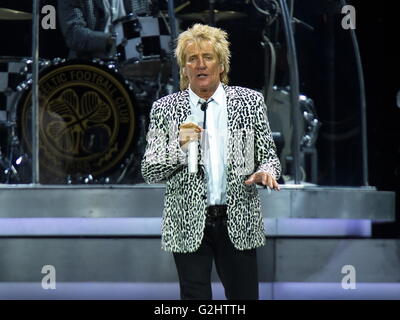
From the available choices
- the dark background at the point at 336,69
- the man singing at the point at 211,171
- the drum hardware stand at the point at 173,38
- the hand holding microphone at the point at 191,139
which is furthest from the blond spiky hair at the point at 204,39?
the dark background at the point at 336,69

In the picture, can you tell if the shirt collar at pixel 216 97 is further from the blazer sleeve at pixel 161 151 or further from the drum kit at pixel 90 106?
the drum kit at pixel 90 106

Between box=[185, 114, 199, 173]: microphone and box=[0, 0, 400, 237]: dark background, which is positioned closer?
box=[185, 114, 199, 173]: microphone

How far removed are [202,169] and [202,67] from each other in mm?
308

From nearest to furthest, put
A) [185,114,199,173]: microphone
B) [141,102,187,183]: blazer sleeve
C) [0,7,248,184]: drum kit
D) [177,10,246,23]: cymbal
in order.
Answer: [185,114,199,173]: microphone < [141,102,187,183]: blazer sleeve < [0,7,248,184]: drum kit < [177,10,246,23]: cymbal

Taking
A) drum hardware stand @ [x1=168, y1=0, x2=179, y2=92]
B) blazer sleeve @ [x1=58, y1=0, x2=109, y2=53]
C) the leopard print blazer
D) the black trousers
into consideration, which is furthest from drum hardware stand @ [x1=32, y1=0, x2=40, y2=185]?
the black trousers

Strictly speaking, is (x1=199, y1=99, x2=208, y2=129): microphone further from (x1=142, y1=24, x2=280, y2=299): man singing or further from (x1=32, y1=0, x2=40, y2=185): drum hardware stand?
(x1=32, y1=0, x2=40, y2=185): drum hardware stand

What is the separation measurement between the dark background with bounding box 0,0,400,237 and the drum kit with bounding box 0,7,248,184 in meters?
0.13

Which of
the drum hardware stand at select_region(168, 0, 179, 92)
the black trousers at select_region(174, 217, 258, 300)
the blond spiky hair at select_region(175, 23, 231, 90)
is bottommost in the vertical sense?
the black trousers at select_region(174, 217, 258, 300)

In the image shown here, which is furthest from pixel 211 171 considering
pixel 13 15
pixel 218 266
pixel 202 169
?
pixel 13 15

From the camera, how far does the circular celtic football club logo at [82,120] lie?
200 inches

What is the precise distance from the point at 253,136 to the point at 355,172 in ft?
8.05

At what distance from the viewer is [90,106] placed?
5.14 m

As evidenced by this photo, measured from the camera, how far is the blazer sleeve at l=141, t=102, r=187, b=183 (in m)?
3.01

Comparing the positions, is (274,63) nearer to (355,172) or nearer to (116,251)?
(355,172)
